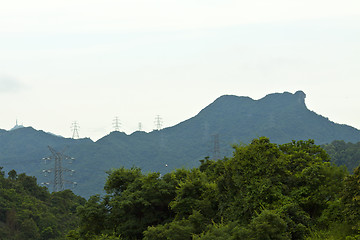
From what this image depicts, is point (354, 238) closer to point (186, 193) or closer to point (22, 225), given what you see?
point (186, 193)

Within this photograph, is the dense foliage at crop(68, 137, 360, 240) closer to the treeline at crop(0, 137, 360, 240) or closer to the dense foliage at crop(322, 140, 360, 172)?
the treeline at crop(0, 137, 360, 240)

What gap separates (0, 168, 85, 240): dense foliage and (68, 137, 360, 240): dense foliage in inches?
1175

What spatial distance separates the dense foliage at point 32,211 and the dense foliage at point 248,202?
1175 inches

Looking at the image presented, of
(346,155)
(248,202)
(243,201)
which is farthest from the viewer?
(346,155)

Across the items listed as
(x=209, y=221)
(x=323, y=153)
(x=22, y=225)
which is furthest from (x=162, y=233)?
(x=22, y=225)

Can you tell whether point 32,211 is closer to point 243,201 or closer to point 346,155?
point 243,201

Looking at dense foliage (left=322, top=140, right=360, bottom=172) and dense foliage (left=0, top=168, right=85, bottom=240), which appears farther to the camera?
dense foliage (left=322, top=140, right=360, bottom=172)

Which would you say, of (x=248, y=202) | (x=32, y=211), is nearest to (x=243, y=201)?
(x=248, y=202)

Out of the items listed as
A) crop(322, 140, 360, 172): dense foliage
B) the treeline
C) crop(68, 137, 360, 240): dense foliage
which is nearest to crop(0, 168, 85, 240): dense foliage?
the treeline

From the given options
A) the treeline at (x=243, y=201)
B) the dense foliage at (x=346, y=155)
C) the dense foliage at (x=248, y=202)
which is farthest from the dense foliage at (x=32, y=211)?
the dense foliage at (x=346, y=155)

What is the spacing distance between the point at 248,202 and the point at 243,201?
0.40m

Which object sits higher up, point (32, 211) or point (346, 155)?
point (346, 155)

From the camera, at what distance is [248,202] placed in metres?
26.3

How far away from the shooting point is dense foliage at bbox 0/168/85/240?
63.1 meters
